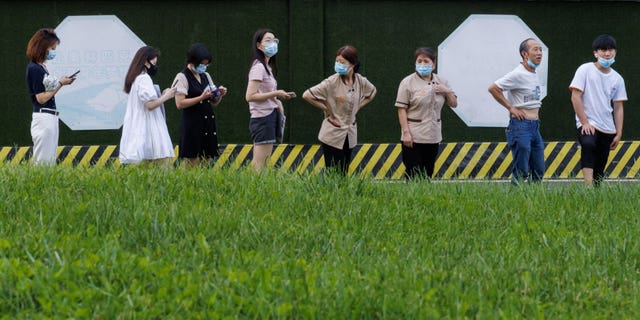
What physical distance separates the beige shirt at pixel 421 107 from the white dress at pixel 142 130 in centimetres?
232

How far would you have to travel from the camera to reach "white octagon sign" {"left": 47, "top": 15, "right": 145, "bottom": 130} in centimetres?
1369

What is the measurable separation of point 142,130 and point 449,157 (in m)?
5.34

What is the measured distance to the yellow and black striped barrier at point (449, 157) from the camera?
541 inches

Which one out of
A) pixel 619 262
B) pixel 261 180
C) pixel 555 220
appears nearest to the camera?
pixel 619 262

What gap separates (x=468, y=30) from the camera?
14266mm

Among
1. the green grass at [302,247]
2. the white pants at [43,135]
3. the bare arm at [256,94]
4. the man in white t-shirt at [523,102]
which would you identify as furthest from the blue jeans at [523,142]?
the white pants at [43,135]

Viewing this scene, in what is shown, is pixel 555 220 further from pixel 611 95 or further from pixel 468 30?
pixel 468 30

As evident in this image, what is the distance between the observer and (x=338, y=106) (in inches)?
424

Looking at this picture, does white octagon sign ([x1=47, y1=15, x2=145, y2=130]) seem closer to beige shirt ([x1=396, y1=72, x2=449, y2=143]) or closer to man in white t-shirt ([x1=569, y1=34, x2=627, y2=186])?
beige shirt ([x1=396, y1=72, x2=449, y2=143])

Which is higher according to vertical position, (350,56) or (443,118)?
(350,56)

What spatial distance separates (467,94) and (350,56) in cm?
396

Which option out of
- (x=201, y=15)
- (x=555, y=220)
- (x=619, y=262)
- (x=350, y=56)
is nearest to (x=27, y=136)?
(x=201, y=15)

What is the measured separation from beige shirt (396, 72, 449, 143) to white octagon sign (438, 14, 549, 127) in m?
3.57

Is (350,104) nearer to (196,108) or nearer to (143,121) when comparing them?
(196,108)
